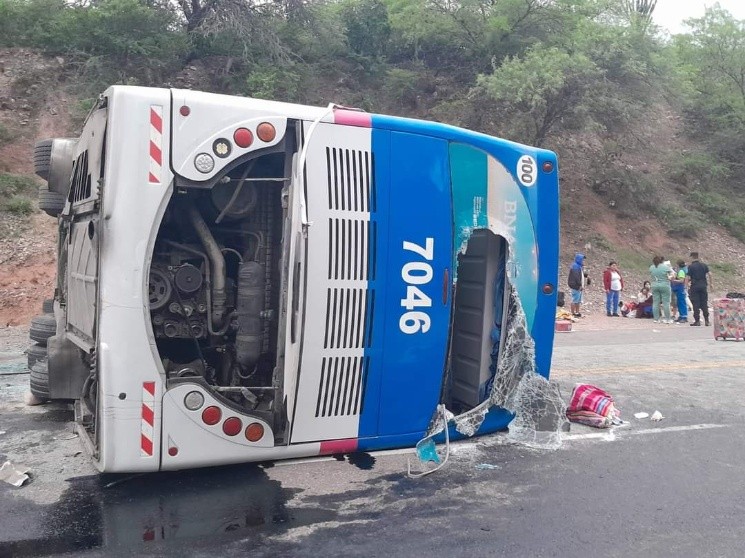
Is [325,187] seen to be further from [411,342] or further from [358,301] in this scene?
[411,342]

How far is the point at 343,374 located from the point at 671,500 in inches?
88.6

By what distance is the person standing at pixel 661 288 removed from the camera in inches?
604

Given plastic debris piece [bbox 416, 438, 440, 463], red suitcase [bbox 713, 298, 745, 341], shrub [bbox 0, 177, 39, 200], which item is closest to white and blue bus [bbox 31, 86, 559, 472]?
plastic debris piece [bbox 416, 438, 440, 463]

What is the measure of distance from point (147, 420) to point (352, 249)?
4.82ft

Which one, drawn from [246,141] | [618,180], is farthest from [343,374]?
[618,180]

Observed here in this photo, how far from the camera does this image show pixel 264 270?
4.20 meters

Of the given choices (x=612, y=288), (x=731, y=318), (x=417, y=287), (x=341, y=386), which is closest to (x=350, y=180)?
(x=417, y=287)

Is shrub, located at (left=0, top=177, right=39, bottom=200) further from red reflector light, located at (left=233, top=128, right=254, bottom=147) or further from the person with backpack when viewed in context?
red reflector light, located at (left=233, top=128, right=254, bottom=147)

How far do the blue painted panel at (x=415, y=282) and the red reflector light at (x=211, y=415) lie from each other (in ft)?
3.28

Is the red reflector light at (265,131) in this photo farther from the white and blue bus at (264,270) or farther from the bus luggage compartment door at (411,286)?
the bus luggage compartment door at (411,286)

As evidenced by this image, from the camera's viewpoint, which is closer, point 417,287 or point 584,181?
point 417,287

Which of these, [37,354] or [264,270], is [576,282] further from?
[264,270]

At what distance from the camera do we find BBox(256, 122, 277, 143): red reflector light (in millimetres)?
3932

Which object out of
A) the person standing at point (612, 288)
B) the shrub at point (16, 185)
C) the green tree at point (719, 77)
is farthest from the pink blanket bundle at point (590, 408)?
the green tree at point (719, 77)
